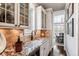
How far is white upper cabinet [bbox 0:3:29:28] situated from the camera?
1521mm

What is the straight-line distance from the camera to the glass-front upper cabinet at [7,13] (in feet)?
4.97

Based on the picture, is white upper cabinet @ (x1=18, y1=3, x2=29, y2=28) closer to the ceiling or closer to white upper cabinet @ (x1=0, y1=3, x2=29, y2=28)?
white upper cabinet @ (x1=0, y1=3, x2=29, y2=28)

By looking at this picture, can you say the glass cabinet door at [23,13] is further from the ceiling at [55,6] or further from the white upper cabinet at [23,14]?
the ceiling at [55,6]

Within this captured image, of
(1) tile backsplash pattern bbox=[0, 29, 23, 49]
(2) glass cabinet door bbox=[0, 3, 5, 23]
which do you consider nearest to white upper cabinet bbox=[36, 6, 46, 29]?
(1) tile backsplash pattern bbox=[0, 29, 23, 49]

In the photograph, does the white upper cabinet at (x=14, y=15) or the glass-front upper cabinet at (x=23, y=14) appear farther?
the glass-front upper cabinet at (x=23, y=14)

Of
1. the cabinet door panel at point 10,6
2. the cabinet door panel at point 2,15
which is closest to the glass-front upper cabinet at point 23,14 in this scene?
the cabinet door panel at point 10,6

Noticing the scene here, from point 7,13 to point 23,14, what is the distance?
0.25 metres

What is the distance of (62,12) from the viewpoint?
1688mm

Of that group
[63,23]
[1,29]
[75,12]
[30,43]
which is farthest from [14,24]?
[75,12]

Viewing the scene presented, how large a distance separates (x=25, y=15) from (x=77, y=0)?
0.80 m

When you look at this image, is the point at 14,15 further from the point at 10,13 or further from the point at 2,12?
the point at 2,12

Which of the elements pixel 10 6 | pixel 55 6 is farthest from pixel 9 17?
pixel 55 6

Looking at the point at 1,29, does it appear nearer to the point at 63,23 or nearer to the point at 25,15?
the point at 25,15

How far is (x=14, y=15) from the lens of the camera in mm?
1604
